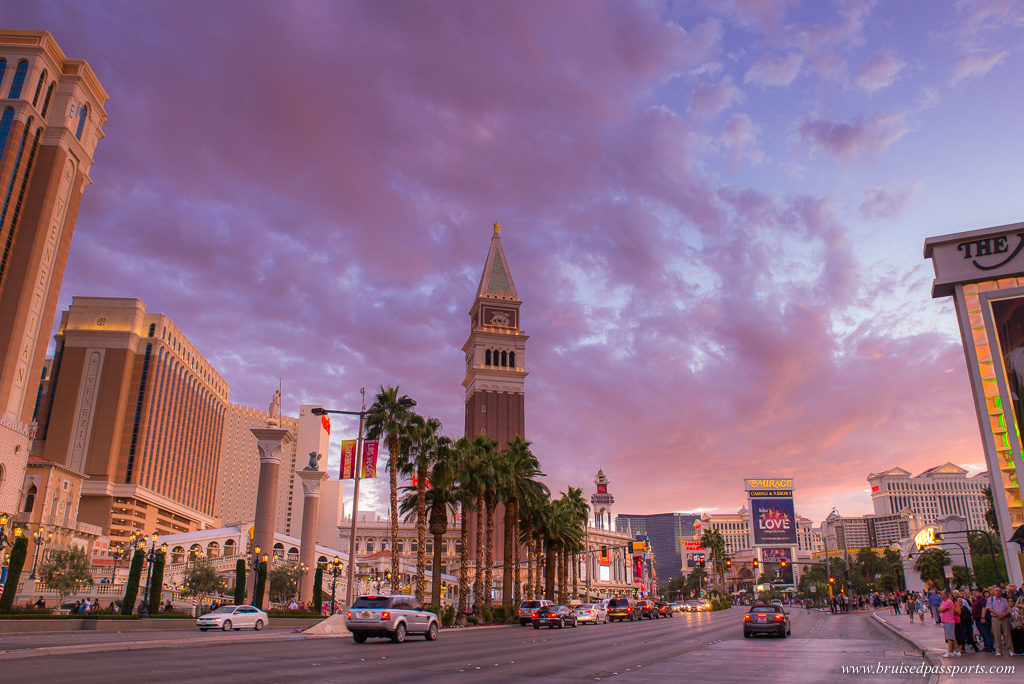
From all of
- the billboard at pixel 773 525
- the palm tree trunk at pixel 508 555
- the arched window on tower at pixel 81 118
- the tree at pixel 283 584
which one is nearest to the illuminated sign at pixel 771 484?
the billboard at pixel 773 525

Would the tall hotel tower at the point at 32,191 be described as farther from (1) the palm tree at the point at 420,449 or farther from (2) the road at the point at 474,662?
(2) the road at the point at 474,662

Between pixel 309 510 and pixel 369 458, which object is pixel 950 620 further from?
pixel 309 510

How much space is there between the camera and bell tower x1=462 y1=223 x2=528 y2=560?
122m

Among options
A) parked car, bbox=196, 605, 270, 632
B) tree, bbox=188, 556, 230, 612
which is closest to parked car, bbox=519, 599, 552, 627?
parked car, bbox=196, 605, 270, 632

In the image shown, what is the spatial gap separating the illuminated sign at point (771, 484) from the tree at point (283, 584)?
329 feet

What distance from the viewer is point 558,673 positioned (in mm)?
16266

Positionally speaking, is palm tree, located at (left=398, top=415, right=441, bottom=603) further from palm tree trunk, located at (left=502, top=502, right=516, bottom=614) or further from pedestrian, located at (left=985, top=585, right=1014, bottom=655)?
pedestrian, located at (left=985, top=585, right=1014, bottom=655)

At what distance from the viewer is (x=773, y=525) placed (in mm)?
145625

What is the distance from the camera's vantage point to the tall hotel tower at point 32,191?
3275 inches

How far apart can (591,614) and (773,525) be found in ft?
353

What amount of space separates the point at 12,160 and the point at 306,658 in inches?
3633

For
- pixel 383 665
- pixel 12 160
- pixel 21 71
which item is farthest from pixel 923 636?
pixel 21 71

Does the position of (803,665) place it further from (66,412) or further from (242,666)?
(66,412)

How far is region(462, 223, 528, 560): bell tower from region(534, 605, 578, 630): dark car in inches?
2832
